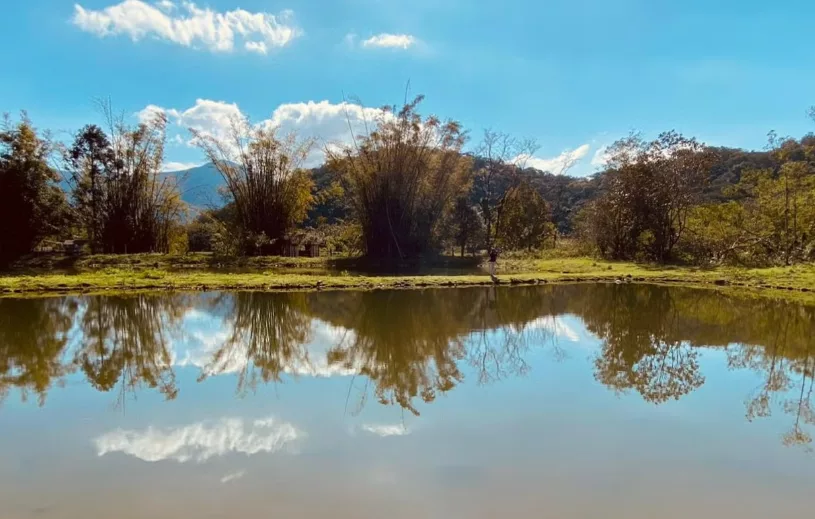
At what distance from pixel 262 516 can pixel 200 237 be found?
2705cm

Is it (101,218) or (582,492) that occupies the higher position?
(101,218)

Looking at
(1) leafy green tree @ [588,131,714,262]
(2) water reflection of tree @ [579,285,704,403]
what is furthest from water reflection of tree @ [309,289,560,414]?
(1) leafy green tree @ [588,131,714,262]

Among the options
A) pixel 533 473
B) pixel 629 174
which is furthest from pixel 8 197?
pixel 629 174

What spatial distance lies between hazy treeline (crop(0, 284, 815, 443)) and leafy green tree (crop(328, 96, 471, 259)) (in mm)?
7748

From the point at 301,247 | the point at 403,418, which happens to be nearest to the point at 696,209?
the point at 301,247

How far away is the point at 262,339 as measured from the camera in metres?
7.14

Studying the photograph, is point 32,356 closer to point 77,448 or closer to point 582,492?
point 77,448

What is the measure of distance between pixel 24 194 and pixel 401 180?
12.7 metres

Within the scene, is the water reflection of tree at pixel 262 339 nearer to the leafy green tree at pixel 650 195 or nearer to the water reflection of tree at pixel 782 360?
the water reflection of tree at pixel 782 360

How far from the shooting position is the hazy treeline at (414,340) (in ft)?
17.1

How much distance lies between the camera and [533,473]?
3.24 metres

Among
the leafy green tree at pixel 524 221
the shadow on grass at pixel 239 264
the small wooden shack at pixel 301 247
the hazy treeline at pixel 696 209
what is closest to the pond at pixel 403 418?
the shadow on grass at pixel 239 264

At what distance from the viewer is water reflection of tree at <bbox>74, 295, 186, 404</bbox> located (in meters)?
5.32

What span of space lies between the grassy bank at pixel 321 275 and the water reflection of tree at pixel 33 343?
2.38 metres
